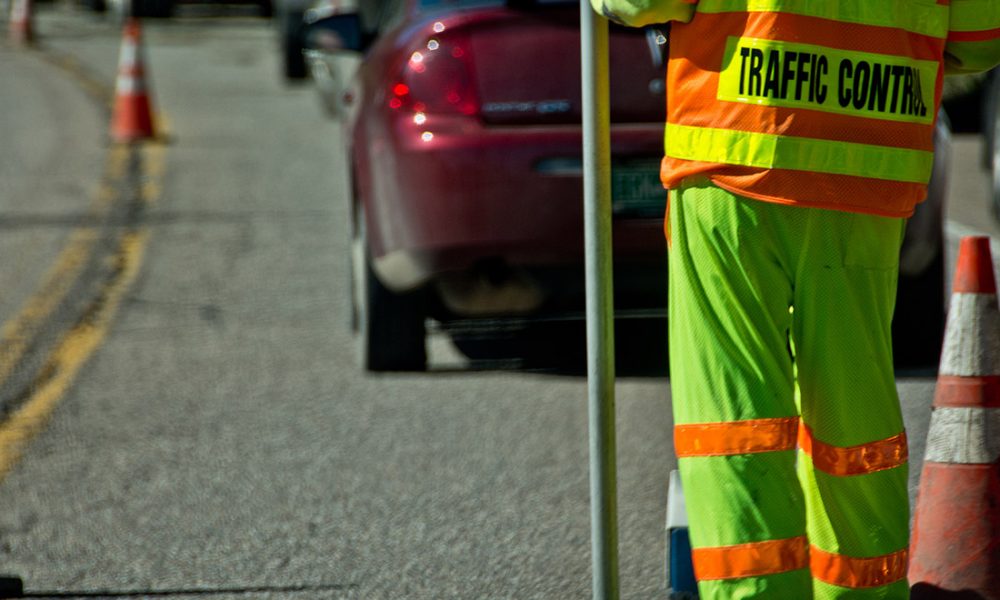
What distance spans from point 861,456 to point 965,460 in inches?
21.5

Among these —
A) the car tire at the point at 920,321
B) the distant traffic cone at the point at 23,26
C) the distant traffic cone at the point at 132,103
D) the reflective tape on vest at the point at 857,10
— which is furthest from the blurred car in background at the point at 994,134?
the distant traffic cone at the point at 23,26

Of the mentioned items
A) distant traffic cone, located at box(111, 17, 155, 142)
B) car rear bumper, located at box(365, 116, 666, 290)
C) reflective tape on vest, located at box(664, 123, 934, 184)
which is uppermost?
reflective tape on vest, located at box(664, 123, 934, 184)

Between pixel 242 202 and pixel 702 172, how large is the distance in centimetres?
748

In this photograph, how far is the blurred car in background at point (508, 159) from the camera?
5.36 metres

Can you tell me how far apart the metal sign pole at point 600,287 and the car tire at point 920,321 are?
9.48ft

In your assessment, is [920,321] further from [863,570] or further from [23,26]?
[23,26]

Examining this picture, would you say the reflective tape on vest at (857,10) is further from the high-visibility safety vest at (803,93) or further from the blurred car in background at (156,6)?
the blurred car in background at (156,6)

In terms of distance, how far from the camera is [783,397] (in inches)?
120

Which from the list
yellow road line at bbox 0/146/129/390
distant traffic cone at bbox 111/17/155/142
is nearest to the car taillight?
yellow road line at bbox 0/146/129/390

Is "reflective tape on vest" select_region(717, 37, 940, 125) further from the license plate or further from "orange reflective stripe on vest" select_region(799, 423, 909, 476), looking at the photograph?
the license plate

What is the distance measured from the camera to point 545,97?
538 centimetres

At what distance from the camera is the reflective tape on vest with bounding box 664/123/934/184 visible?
9.77 feet

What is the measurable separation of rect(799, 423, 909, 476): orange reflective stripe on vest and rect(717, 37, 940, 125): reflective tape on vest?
60 centimetres

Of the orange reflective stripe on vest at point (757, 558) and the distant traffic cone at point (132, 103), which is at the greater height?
the orange reflective stripe on vest at point (757, 558)
